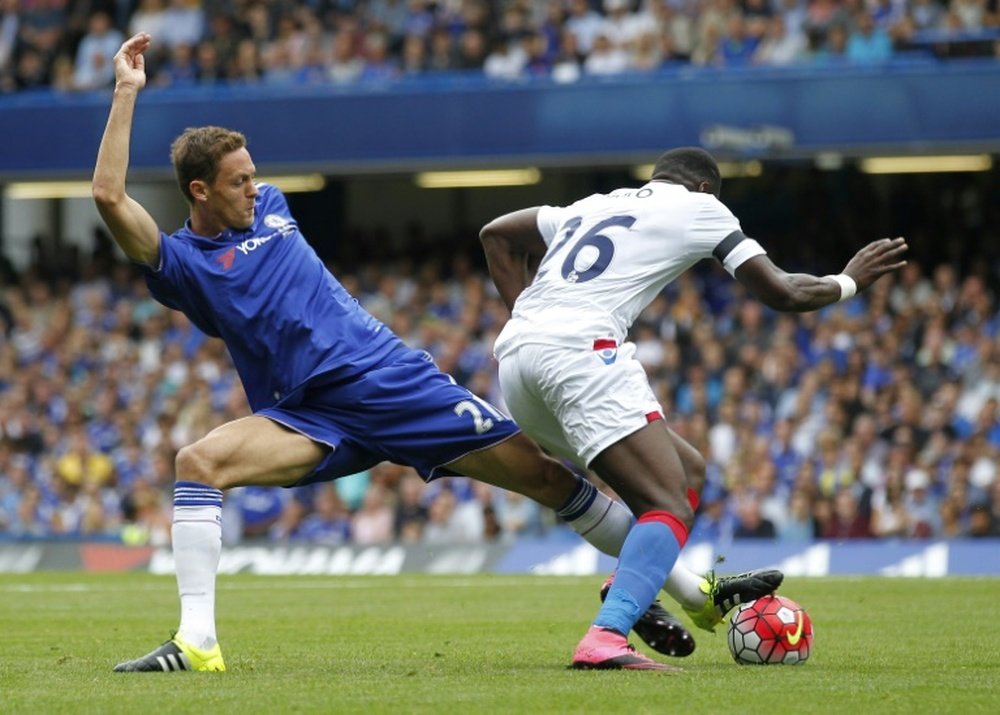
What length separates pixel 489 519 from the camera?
1975 centimetres

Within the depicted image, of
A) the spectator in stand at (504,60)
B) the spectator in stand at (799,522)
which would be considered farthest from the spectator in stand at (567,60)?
the spectator in stand at (799,522)

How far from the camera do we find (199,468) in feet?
24.1

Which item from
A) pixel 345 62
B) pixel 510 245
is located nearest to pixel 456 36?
pixel 345 62

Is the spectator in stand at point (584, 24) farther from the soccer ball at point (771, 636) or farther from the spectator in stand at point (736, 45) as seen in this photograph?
the soccer ball at point (771, 636)

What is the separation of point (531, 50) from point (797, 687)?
1764 cm

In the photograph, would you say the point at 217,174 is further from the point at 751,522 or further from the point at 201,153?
the point at 751,522

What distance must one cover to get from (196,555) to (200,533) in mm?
89

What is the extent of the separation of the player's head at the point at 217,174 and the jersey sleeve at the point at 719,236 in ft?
6.17

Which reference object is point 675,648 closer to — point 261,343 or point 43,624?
point 261,343

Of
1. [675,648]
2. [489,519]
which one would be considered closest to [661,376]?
[489,519]

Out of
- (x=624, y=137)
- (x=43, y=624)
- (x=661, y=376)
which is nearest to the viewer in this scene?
(x=43, y=624)

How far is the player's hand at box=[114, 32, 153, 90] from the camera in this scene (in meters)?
7.38

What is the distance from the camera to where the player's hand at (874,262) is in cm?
755

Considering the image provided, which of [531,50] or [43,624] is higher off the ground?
[531,50]
